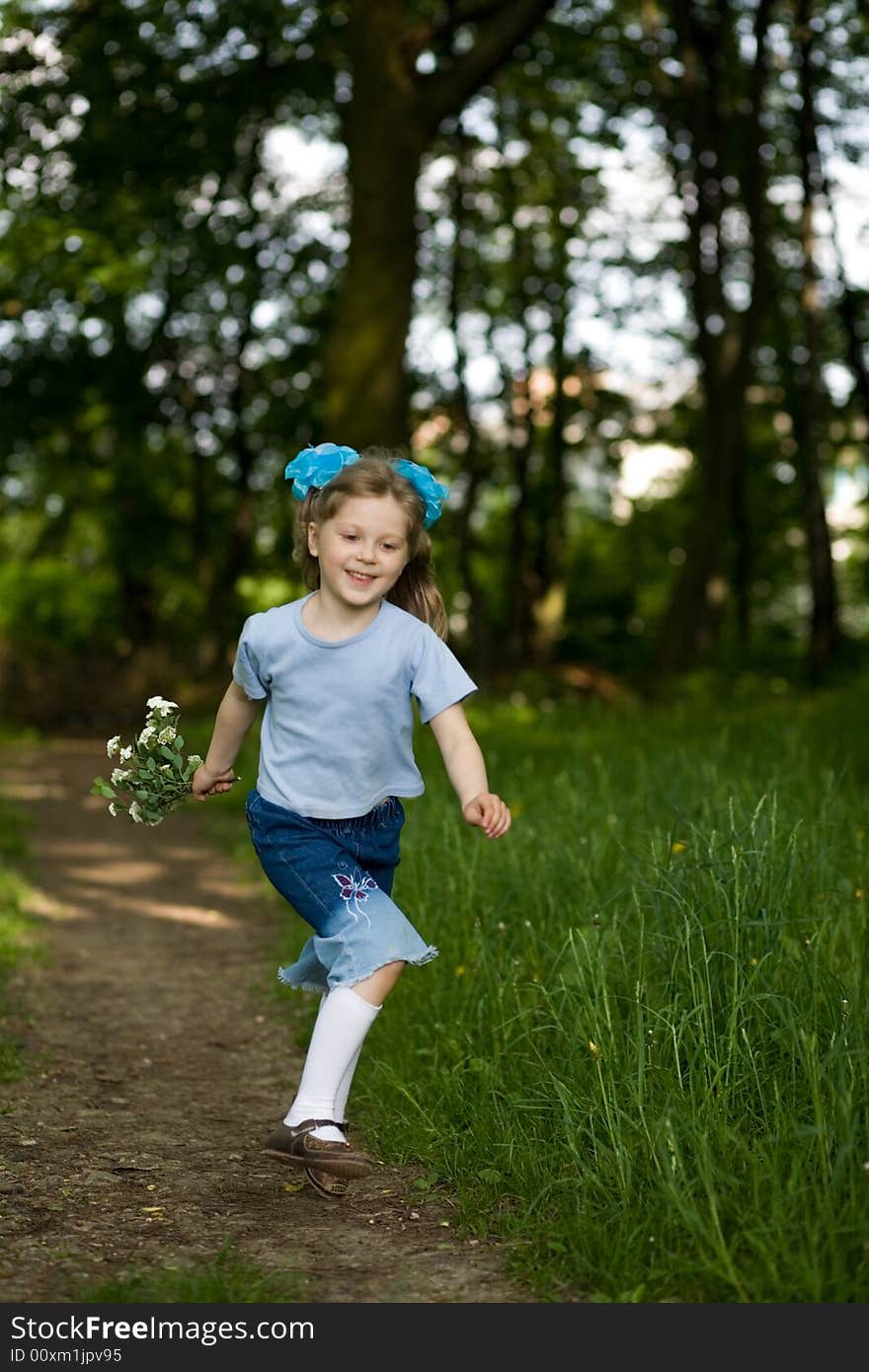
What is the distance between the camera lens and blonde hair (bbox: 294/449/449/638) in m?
3.97

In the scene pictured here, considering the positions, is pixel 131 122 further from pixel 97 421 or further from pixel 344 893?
pixel 344 893

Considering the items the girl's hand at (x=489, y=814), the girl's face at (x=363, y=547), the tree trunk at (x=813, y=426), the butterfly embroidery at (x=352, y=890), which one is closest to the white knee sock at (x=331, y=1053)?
the butterfly embroidery at (x=352, y=890)

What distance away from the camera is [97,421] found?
23.5 metres

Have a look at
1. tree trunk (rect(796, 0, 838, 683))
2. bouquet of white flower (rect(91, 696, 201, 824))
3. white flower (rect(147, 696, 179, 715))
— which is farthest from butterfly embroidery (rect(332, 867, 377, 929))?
tree trunk (rect(796, 0, 838, 683))

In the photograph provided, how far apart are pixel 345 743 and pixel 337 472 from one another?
2.38 feet

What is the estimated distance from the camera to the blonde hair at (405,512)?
156 inches

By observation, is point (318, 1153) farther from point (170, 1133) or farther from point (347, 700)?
point (347, 700)

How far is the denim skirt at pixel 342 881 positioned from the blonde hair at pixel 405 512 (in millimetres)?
540

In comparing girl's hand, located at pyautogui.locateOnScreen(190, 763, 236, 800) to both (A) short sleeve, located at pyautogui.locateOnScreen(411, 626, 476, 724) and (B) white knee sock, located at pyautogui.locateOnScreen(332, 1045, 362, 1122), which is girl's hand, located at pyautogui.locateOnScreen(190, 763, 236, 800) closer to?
(A) short sleeve, located at pyautogui.locateOnScreen(411, 626, 476, 724)

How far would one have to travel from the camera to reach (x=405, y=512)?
3.98 metres

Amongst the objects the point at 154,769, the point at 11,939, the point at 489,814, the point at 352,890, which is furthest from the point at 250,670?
the point at 11,939

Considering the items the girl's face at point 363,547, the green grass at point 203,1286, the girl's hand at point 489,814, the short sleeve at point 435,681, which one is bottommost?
the green grass at point 203,1286

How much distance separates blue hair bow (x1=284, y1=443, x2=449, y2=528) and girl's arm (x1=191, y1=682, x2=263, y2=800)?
1.93ft

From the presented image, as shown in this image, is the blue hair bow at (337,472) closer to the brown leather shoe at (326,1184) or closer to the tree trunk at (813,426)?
the brown leather shoe at (326,1184)
